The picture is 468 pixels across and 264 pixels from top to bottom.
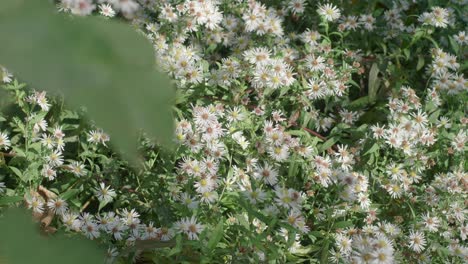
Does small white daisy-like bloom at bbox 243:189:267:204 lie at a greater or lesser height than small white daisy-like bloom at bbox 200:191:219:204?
greater

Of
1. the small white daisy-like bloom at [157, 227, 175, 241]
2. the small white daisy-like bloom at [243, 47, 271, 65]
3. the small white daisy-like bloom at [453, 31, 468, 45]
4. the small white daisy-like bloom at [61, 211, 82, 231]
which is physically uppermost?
the small white daisy-like bloom at [453, 31, 468, 45]

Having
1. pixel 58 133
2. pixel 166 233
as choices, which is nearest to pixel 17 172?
pixel 58 133

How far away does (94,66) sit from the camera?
0.23 metres

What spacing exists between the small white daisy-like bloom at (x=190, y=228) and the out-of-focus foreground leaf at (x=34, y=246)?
60.2 inches

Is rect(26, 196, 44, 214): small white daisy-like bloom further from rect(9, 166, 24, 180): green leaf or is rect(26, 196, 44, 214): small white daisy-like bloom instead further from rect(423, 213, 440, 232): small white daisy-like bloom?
rect(423, 213, 440, 232): small white daisy-like bloom

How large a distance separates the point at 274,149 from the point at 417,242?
0.62 meters

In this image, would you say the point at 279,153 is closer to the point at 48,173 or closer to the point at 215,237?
the point at 215,237

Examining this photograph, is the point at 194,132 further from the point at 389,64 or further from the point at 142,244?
the point at 389,64

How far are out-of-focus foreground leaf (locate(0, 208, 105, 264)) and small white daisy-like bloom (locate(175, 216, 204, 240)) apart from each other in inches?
60.2

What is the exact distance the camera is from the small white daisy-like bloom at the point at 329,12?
2.72 metres

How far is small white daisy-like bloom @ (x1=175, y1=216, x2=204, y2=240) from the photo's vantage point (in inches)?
71.2

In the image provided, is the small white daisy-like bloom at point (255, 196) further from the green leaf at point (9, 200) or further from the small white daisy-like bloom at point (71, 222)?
the green leaf at point (9, 200)

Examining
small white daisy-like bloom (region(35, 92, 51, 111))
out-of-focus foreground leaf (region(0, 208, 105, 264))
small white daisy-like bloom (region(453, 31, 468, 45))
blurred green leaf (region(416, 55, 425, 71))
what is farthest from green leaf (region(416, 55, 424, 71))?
out-of-focus foreground leaf (region(0, 208, 105, 264))

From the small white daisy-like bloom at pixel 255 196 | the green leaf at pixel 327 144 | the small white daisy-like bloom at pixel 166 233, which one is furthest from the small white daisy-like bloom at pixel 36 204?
the green leaf at pixel 327 144
